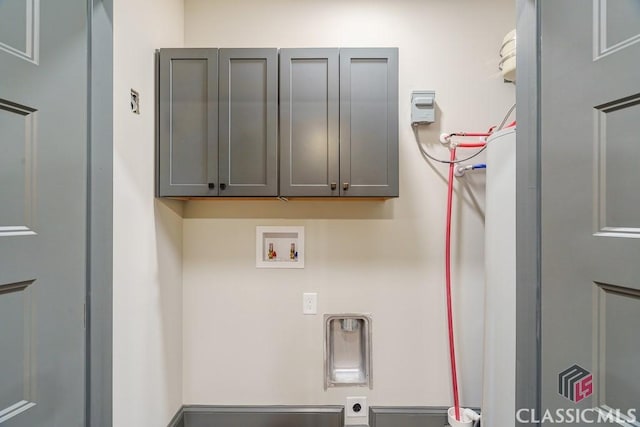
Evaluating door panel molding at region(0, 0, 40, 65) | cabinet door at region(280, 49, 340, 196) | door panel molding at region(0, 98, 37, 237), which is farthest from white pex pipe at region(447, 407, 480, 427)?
door panel molding at region(0, 0, 40, 65)

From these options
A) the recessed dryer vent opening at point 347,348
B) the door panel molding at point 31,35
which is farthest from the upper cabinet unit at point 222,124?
the recessed dryer vent opening at point 347,348

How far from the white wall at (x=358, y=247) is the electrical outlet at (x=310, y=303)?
0.11 feet

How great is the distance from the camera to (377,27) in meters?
1.83

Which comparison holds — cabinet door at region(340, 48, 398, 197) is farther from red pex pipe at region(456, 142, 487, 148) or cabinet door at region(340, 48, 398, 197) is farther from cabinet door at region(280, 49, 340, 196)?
red pex pipe at region(456, 142, 487, 148)

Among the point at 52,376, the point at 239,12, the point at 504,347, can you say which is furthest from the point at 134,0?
the point at 504,347

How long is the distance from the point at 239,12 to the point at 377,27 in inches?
34.7

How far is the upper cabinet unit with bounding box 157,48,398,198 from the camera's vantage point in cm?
154

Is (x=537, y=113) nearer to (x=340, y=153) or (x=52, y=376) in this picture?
(x=340, y=153)

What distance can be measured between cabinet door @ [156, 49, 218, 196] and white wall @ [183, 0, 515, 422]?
33cm

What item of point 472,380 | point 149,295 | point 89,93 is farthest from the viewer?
point 472,380

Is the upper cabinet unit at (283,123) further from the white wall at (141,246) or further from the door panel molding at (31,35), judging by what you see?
the door panel molding at (31,35)

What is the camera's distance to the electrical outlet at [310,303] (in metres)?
1.83

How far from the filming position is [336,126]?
1550 millimetres

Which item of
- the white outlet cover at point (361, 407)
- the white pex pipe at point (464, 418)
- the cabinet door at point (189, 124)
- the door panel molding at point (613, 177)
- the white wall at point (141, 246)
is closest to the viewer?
the door panel molding at point (613, 177)
